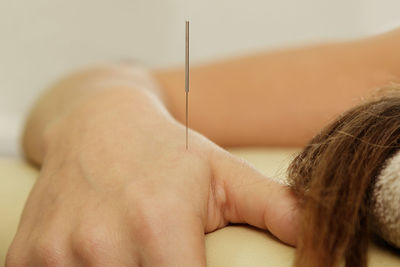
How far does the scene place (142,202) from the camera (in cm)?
52

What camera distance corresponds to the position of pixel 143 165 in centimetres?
57

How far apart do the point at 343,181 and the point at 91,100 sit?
40cm

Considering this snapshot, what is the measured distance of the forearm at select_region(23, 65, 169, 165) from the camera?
0.70 m

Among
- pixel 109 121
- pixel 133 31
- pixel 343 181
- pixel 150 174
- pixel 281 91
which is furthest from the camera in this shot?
pixel 133 31

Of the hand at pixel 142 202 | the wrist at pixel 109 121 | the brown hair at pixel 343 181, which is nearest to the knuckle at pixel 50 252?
the hand at pixel 142 202

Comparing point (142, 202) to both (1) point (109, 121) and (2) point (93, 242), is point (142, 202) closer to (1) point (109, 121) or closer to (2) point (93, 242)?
(2) point (93, 242)

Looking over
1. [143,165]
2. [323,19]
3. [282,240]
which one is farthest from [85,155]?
[323,19]

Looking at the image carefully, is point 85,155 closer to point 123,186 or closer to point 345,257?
point 123,186

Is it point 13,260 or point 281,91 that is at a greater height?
point 281,91

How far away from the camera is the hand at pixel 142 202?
50 cm

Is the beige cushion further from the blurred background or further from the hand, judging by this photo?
the blurred background

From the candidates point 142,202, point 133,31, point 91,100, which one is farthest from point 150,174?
point 133,31

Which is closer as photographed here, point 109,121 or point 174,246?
point 174,246

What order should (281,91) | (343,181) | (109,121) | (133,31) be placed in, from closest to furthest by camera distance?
(343,181) → (109,121) → (281,91) → (133,31)
